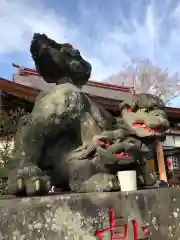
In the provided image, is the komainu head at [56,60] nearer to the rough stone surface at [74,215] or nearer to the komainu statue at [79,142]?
the komainu statue at [79,142]

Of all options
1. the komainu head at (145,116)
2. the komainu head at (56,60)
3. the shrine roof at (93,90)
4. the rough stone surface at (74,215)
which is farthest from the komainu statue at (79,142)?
the shrine roof at (93,90)

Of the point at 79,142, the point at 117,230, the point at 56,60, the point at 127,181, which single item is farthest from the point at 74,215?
the point at 56,60

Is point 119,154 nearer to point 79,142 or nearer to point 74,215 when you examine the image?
point 79,142

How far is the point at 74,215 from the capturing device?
53.0 inches

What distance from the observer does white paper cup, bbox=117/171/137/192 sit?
1557 millimetres

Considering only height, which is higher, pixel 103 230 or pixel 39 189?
pixel 39 189

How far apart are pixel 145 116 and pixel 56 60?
2.48 ft

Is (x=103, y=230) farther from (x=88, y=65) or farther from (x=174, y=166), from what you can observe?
(x=174, y=166)

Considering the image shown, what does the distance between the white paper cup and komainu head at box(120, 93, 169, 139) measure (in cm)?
30

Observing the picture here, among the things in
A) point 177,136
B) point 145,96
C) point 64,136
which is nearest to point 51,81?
point 64,136

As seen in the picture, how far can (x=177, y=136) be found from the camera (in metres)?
10.7

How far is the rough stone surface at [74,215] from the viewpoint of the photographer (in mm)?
1299

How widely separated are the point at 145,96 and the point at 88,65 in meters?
0.58

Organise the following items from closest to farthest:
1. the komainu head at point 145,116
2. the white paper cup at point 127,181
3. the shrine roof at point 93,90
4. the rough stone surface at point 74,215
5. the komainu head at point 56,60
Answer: the rough stone surface at point 74,215, the white paper cup at point 127,181, the komainu head at point 145,116, the komainu head at point 56,60, the shrine roof at point 93,90
